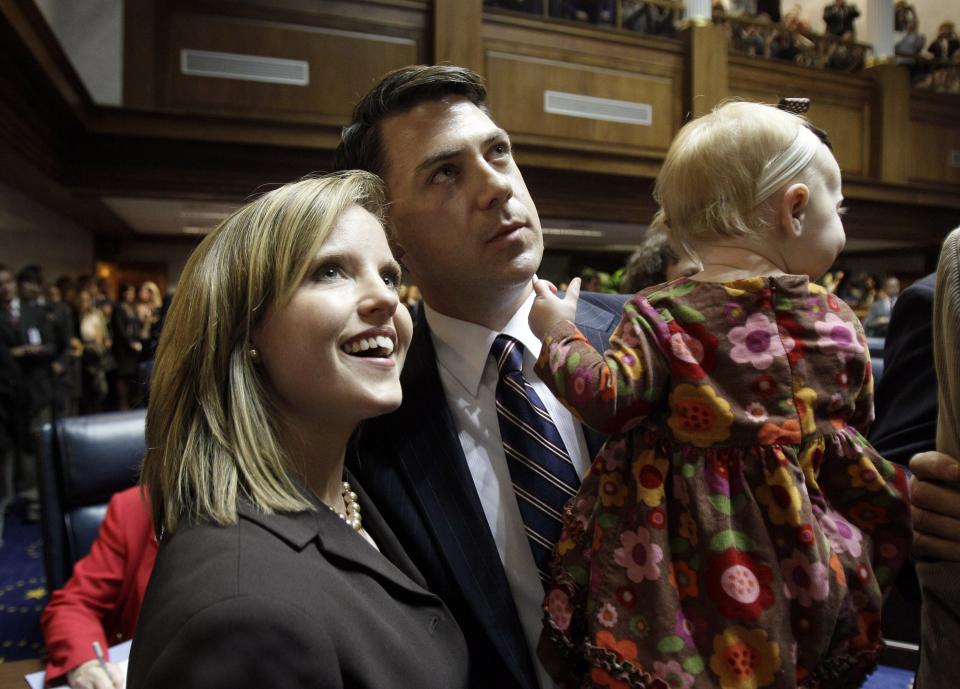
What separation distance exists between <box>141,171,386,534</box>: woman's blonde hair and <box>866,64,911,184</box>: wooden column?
29.7 feet

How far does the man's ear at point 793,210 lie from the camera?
1080 mm

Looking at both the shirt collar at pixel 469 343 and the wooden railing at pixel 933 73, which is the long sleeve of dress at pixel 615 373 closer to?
the shirt collar at pixel 469 343

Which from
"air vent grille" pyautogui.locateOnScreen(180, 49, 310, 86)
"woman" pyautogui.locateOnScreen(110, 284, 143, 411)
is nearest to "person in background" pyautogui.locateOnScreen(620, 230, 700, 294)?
"air vent grille" pyautogui.locateOnScreen(180, 49, 310, 86)

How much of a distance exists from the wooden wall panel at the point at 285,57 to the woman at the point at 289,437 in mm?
5375

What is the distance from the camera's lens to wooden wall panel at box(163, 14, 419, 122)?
19.2 feet

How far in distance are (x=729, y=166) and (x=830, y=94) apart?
330 inches

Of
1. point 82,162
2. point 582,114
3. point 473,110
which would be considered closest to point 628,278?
point 473,110

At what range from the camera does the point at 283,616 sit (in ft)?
2.43

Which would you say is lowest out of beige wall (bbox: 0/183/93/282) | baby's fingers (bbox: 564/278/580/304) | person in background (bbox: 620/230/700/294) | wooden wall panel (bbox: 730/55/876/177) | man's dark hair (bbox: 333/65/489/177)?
baby's fingers (bbox: 564/278/580/304)

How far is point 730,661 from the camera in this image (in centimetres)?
97

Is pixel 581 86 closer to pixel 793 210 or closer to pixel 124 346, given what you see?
pixel 124 346

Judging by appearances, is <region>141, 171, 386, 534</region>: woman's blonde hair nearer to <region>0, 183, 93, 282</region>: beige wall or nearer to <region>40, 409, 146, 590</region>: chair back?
<region>40, 409, 146, 590</region>: chair back

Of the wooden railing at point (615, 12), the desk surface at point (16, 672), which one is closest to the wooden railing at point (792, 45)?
the wooden railing at point (615, 12)

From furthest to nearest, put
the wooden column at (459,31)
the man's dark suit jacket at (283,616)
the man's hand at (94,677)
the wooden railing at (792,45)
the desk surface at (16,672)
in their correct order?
the wooden railing at (792,45), the wooden column at (459,31), the man's hand at (94,677), the desk surface at (16,672), the man's dark suit jacket at (283,616)
